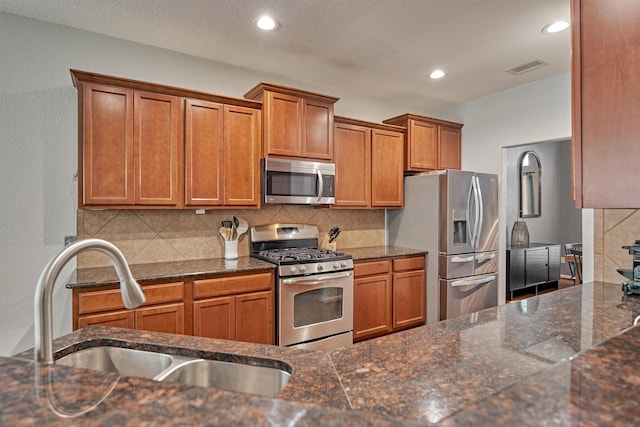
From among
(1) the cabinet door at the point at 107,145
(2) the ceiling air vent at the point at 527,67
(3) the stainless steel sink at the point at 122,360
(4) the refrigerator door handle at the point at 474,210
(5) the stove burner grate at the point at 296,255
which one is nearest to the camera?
(3) the stainless steel sink at the point at 122,360

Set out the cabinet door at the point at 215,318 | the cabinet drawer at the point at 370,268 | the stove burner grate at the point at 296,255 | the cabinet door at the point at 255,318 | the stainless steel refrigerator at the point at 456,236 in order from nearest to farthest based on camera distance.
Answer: the cabinet door at the point at 215,318 < the cabinet door at the point at 255,318 < the stove burner grate at the point at 296,255 < the cabinet drawer at the point at 370,268 < the stainless steel refrigerator at the point at 456,236

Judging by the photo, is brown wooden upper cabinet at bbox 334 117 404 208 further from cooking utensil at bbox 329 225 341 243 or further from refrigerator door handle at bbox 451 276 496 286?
refrigerator door handle at bbox 451 276 496 286

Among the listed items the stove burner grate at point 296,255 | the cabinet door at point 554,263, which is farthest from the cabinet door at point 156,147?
the cabinet door at point 554,263

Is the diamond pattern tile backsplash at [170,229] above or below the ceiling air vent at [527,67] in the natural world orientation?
below

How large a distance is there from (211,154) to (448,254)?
2.52 m

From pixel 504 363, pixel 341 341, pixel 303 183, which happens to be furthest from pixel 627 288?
pixel 303 183

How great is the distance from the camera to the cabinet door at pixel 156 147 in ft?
8.75

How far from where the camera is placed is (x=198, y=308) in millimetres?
2607

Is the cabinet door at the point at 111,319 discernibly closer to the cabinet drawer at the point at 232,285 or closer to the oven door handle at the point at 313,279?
the cabinet drawer at the point at 232,285

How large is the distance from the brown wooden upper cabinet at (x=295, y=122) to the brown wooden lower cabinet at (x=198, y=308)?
1.17 meters

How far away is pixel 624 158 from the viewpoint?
854 millimetres

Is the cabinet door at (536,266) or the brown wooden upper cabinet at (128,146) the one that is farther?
the cabinet door at (536,266)

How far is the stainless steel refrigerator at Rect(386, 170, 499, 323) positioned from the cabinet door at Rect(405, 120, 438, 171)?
9.6 inches

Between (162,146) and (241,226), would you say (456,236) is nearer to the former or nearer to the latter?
(241,226)
